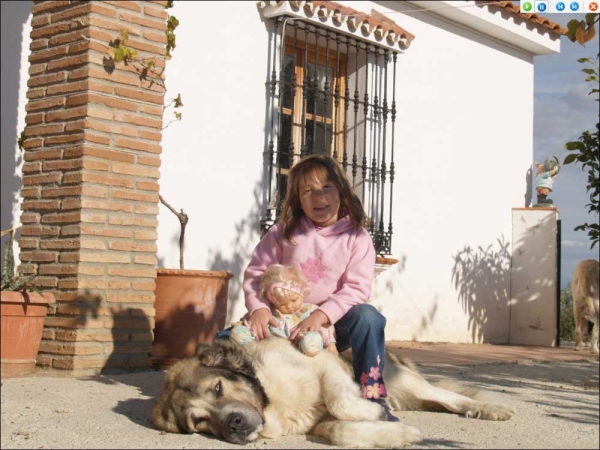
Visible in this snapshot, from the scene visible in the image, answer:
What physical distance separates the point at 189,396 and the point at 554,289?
28.6 ft

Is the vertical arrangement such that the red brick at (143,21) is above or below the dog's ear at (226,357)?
above

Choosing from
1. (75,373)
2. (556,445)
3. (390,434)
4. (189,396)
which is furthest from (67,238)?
(556,445)

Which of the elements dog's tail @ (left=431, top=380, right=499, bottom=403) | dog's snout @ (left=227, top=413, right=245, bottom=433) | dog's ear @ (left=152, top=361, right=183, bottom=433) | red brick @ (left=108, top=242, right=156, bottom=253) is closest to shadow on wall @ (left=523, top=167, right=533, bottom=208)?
red brick @ (left=108, top=242, right=156, bottom=253)

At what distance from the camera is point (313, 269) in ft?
13.6

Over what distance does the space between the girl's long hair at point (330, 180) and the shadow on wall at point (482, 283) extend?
22.0ft

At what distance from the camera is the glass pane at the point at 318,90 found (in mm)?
9156

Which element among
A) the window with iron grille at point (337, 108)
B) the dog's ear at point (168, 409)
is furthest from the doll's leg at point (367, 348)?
the window with iron grille at point (337, 108)

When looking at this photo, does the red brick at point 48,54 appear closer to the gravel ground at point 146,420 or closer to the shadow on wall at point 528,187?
the gravel ground at point 146,420

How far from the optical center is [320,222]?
4.25 meters

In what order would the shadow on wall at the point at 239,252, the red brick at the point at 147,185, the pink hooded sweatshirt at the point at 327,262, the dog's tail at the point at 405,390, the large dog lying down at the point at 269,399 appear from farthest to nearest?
the shadow on wall at the point at 239,252 < the red brick at the point at 147,185 < the dog's tail at the point at 405,390 < the pink hooded sweatshirt at the point at 327,262 < the large dog lying down at the point at 269,399

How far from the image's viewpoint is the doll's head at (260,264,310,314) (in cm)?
386

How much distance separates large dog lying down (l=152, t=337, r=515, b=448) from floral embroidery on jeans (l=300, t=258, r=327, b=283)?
466 millimetres

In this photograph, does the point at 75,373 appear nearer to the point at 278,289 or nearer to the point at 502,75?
the point at 278,289

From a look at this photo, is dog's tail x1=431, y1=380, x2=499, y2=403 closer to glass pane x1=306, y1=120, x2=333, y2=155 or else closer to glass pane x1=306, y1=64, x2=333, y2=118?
glass pane x1=306, y1=120, x2=333, y2=155
